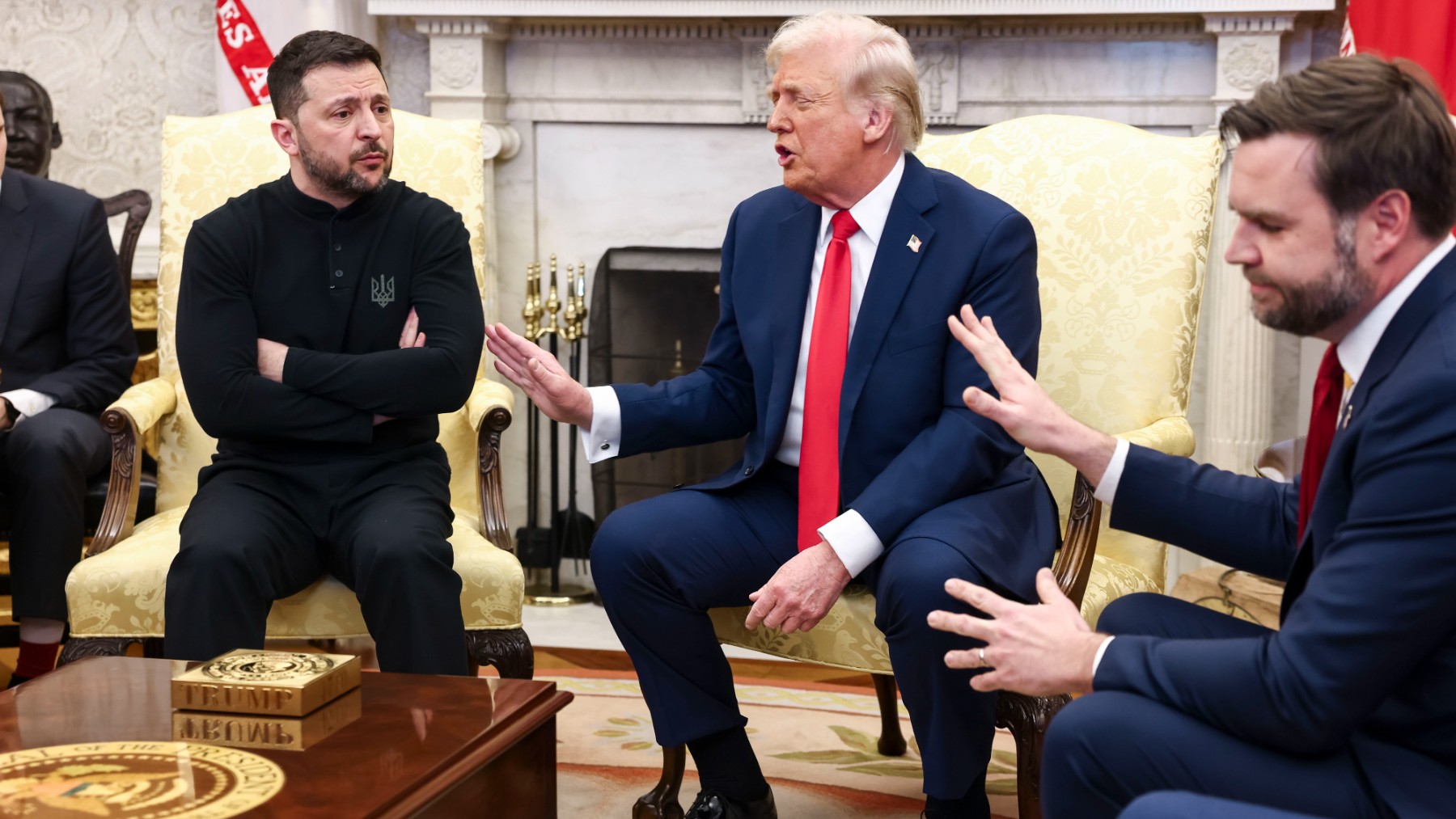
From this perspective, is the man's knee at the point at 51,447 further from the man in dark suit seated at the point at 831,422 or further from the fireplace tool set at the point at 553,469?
the fireplace tool set at the point at 553,469

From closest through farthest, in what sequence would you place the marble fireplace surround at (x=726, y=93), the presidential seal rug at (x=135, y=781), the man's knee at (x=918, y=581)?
the presidential seal rug at (x=135, y=781) → the man's knee at (x=918, y=581) → the marble fireplace surround at (x=726, y=93)

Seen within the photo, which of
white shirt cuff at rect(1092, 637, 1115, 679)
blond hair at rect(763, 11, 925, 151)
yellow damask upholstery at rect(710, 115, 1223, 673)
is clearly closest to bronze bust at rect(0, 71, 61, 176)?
blond hair at rect(763, 11, 925, 151)

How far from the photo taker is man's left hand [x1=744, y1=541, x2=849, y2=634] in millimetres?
2053

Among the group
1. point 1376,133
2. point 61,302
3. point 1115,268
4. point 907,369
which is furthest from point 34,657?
point 1376,133

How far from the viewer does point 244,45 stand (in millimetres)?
3885

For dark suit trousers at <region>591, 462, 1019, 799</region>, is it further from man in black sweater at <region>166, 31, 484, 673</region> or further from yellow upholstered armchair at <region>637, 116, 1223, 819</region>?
yellow upholstered armchair at <region>637, 116, 1223, 819</region>

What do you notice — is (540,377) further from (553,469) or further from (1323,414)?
(553,469)

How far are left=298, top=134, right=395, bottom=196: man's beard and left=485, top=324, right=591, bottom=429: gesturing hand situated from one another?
410mm

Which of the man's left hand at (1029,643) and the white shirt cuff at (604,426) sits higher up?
the white shirt cuff at (604,426)

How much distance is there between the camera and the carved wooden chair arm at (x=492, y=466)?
2.56 metres

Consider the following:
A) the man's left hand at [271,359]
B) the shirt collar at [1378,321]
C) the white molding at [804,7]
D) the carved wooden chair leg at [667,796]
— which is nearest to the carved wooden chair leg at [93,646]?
the man's left hand at [271,359]

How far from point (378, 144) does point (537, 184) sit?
1.63 meters

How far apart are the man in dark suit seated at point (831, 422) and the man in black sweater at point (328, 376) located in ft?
0.88

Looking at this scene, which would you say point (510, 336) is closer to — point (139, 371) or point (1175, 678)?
point (1175, 678)
